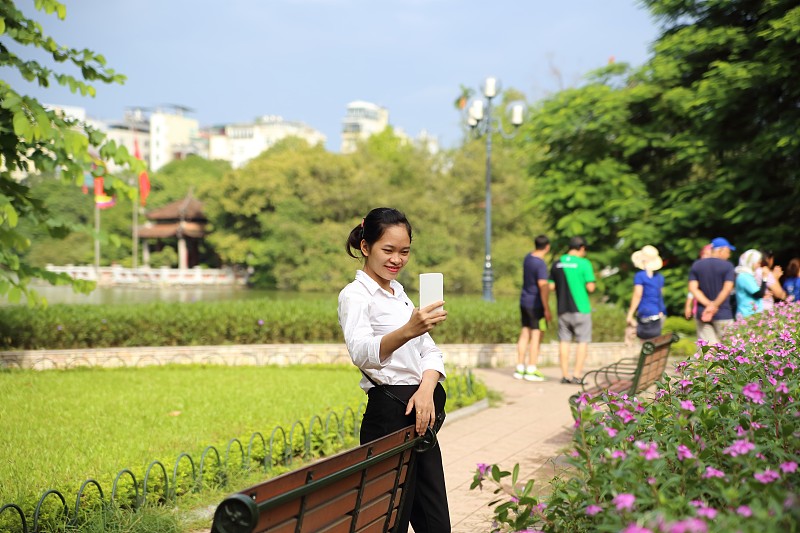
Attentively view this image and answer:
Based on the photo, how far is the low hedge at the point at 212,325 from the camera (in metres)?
13.1

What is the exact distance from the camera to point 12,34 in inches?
281

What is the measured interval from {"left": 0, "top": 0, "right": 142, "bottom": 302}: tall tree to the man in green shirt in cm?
524

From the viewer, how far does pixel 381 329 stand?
3.15m

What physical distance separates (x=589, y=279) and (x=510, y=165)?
125ft

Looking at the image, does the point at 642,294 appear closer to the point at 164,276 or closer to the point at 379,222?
the point at 379,222

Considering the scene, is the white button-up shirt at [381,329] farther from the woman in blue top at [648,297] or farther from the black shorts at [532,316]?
the black shorts at [532,316]

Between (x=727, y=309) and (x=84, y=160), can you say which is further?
(x=727, y=309)

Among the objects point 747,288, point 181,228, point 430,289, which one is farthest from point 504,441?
point 181,228

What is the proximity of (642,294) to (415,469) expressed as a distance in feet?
23.1

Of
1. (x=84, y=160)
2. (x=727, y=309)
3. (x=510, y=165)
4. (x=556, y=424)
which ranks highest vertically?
(x=510, y=165)

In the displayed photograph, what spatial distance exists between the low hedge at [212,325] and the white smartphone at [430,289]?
11.2m

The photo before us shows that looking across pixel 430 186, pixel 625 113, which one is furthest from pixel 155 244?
pixel 625 113

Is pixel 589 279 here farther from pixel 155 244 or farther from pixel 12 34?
pixel 155 244

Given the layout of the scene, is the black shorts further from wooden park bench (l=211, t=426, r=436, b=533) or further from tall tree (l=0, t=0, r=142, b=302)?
wooden park bench (l=211, t=426, r=436, b=533)
